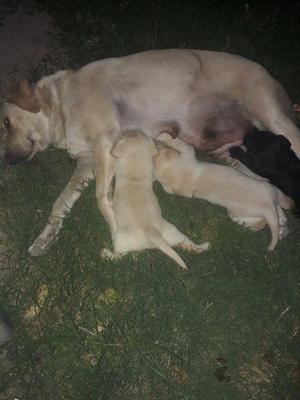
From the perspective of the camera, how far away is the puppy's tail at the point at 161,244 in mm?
2873

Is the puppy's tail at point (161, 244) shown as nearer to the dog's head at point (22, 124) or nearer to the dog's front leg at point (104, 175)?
the dog's front leg at point (104, 175)

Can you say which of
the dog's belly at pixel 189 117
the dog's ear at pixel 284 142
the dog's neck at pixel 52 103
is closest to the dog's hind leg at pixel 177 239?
the dog's belly at pixel 189 117

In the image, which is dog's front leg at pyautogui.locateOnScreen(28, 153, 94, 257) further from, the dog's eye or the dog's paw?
the dog's paw

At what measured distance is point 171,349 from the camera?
304 centimetres

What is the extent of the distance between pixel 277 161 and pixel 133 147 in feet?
4.46

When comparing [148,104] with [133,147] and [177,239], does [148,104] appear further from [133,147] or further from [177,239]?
[177,239]

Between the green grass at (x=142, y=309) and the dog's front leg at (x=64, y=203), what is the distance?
0.08 metres

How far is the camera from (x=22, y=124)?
391cm

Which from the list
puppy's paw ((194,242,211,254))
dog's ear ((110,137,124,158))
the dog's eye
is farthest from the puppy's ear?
the dog's eye

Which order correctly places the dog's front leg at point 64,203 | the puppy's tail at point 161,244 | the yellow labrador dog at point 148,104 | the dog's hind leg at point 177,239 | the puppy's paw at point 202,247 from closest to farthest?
the puppy's tail at point 161,244
the dog's hind leg at point 177,239
the puppy's paw at point 202,247
the dog's front leg at point 64,203
the yellow labrador dog at point 148,104

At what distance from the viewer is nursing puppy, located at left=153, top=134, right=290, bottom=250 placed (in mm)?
3225

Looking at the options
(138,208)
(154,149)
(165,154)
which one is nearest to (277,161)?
(165,154)

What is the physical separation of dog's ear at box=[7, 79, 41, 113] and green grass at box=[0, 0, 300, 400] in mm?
693

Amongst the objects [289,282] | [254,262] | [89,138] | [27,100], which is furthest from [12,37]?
[289,282]
